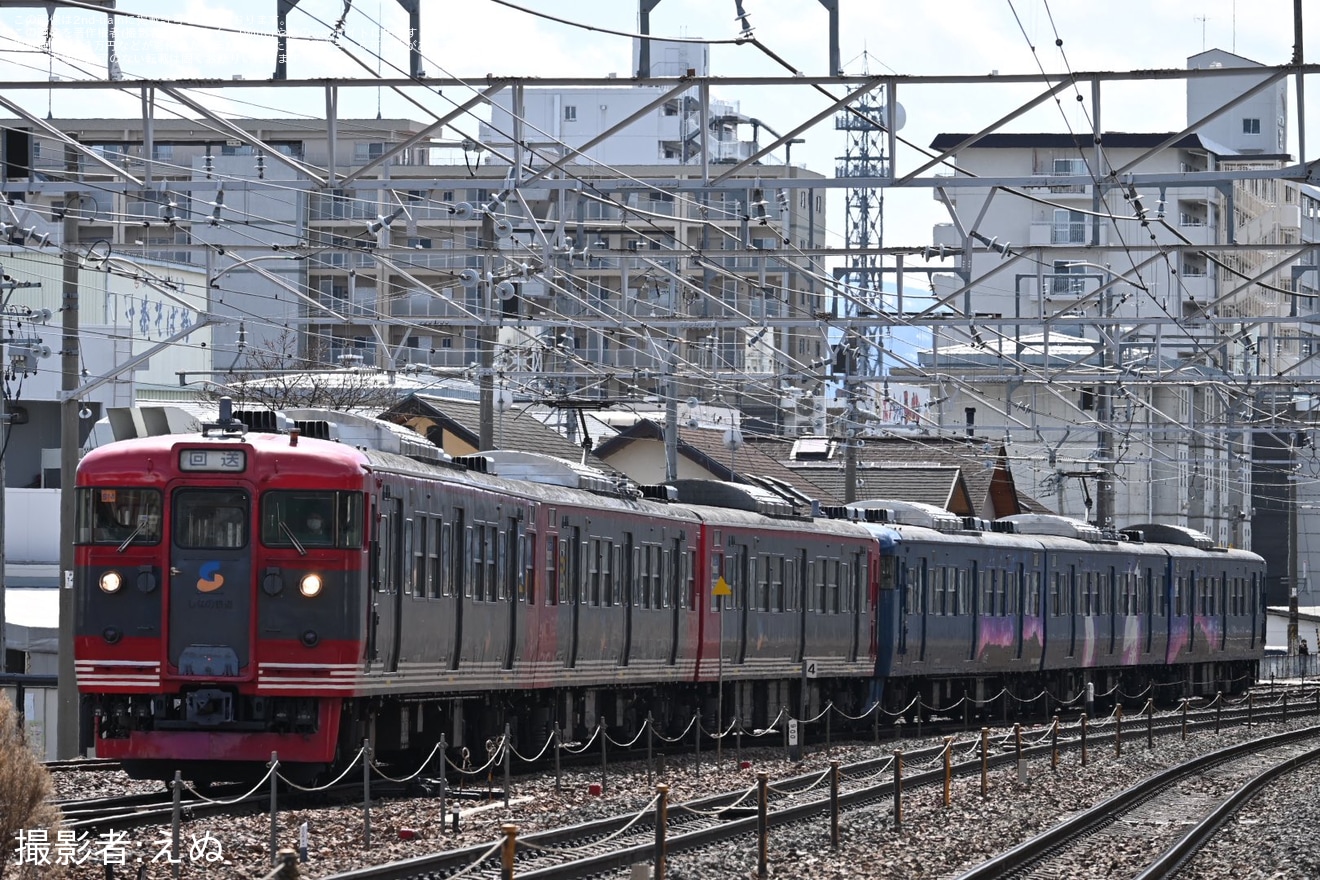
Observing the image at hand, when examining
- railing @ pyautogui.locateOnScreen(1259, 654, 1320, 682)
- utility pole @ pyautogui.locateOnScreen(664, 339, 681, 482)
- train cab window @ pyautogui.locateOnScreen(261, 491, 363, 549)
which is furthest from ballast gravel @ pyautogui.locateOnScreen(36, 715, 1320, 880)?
railing @ pyautogui.locateOnScreen(1259, 654, 1320, 682)

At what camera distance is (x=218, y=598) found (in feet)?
52.0

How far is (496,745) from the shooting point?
2023 cm

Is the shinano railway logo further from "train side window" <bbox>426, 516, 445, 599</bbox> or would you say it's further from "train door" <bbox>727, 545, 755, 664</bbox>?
"train door" <bbox>727, 545, 755, 664</bbox>

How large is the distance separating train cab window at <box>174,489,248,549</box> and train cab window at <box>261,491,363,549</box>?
17cm

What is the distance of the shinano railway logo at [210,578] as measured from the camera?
1587 cm

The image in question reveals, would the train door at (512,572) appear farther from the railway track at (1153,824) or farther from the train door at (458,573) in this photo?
the railway track at (1153,824)

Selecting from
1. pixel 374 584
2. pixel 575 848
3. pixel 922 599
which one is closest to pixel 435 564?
pixel 374 584

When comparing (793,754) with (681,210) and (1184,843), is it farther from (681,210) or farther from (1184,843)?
(681,210)

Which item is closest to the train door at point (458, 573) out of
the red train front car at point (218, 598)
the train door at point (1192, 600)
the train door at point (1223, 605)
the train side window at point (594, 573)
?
the red train front car at point (218, 598)

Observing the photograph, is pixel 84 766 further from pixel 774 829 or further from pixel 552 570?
pixel 774 829

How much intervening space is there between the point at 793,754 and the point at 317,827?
382 inches

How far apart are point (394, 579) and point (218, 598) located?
56.1 inches

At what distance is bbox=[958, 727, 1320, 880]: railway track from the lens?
Result: 15.0 m

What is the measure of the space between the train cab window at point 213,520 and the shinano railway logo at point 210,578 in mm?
148
